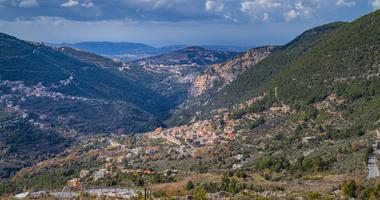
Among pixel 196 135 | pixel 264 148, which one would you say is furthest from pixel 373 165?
pixel 196 135

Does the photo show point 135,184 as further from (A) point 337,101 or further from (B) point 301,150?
(A) point 337,101

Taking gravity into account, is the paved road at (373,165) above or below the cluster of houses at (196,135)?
above

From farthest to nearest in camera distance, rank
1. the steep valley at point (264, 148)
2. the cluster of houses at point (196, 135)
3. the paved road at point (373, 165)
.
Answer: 1. the cluster of houses at point (196, 135)
2. the steep valley at point (264, 148)
3. the paved road at point (373, 165)

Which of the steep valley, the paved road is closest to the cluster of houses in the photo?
the steep valley

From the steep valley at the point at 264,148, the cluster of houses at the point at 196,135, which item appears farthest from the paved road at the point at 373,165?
the cluster of houses at the point at 196,135

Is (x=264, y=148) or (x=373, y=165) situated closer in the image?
(x=373, y=165)

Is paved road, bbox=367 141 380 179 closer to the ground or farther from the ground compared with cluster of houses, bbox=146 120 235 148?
farther from the ground

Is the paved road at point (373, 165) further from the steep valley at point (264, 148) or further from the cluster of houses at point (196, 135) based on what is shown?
the cluster of houses at point (196, 135)

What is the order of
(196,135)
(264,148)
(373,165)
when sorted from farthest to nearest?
(196,135) → (264,148) → (373,165)

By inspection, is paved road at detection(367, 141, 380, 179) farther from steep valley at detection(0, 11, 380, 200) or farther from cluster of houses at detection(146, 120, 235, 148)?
cluster of houses at detection(146, 120, 235, 148)

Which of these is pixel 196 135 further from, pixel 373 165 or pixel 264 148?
pixel 373 165

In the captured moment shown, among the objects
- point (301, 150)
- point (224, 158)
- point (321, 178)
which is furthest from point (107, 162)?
point (321, 178)
